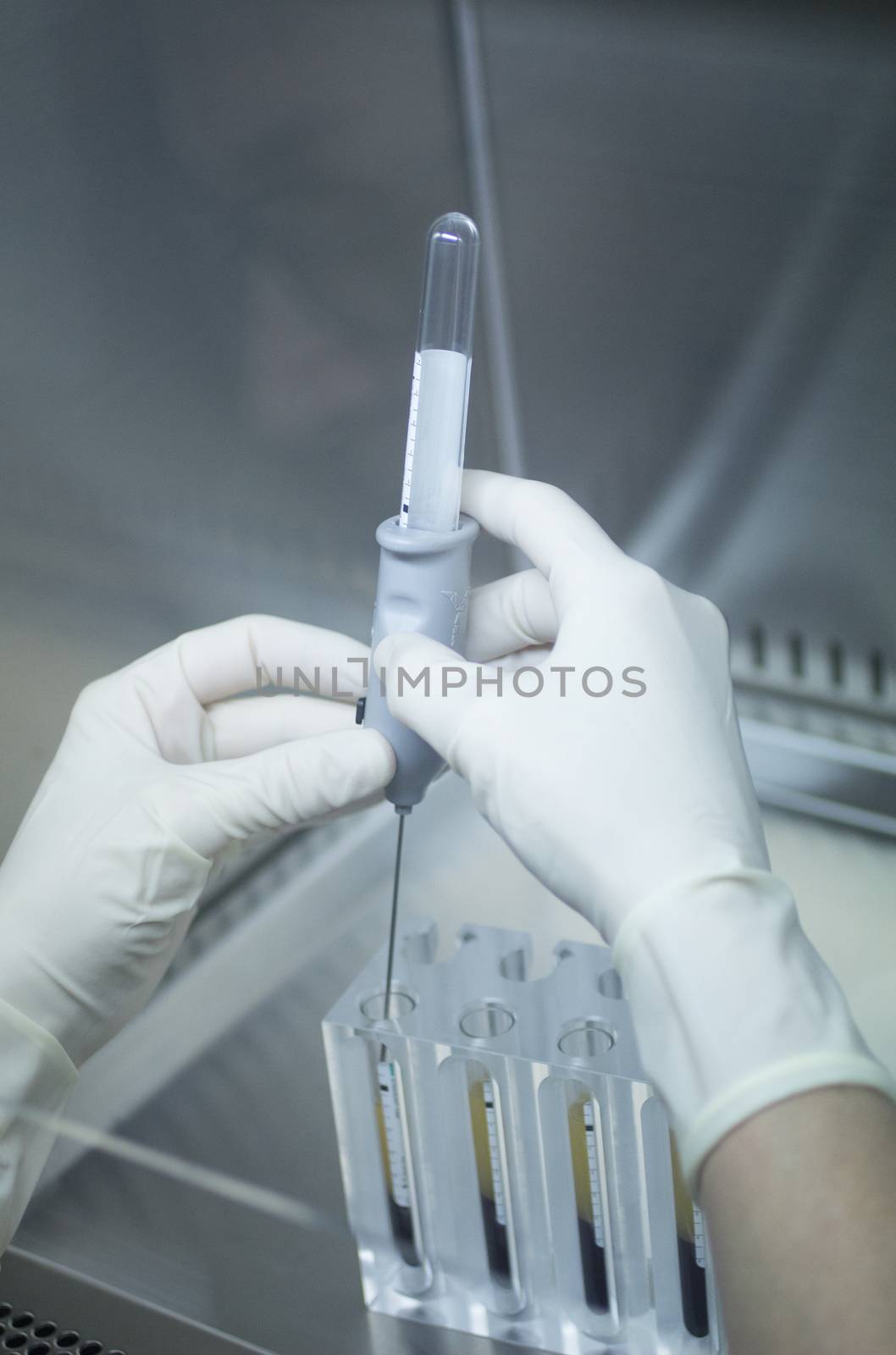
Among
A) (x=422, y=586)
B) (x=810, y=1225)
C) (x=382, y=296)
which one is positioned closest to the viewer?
(x=810, y=1225)

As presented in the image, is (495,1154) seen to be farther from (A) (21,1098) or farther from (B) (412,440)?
(B) (412,440)

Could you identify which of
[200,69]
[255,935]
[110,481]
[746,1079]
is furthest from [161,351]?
[746,1079]

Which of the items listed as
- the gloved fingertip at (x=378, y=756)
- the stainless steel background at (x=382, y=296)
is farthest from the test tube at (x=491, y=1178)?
the stainless steel background at (x=382, y=296)

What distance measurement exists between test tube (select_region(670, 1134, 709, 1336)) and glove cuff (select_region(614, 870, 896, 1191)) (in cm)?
12

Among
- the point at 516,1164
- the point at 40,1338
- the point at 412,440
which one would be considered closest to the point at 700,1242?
the point at 516,1164

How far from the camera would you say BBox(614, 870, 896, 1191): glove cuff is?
61cm

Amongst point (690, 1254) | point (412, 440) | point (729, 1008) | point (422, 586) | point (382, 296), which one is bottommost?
point (690, 1254)

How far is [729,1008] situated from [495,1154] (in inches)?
9.8

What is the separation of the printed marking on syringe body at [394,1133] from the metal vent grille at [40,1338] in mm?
212

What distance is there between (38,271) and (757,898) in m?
0.69

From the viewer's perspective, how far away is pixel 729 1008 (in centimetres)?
63

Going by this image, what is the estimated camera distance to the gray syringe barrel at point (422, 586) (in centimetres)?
81

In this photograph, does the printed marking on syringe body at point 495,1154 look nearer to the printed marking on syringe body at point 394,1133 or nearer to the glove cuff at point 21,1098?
the printed marking on syringe body at point 394,1133

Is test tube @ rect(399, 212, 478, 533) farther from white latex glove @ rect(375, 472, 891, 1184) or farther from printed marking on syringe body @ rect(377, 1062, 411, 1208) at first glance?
printed marking on syringe body @ rect(377, 1062, 411, 1208)
